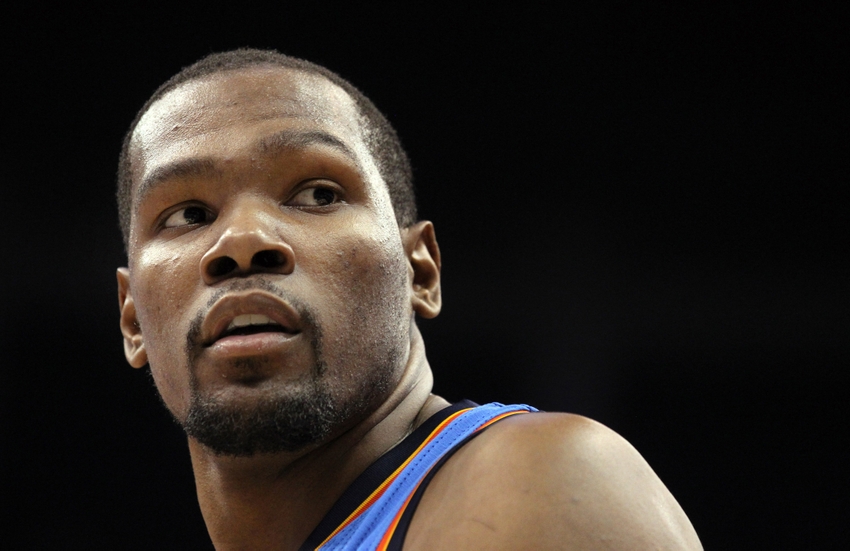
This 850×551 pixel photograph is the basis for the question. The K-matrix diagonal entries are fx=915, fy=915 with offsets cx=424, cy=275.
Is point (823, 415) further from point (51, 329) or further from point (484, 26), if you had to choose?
point (51, 329)

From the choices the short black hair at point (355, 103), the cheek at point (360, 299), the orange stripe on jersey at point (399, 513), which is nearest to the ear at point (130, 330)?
the short black hair at point (355, 103)

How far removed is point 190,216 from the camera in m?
1.51

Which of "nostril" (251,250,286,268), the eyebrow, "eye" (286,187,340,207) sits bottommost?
"nostril" (251,250,286,268)

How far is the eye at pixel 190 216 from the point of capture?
1506 mm

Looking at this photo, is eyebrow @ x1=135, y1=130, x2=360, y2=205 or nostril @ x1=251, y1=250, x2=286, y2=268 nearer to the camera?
nostril @ x1=251, y1=250, x2=286, y2=268

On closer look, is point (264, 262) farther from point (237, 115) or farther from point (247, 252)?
point (237, 115)

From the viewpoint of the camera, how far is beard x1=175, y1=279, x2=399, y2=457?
1.32 m

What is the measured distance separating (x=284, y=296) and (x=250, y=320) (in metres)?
0.06

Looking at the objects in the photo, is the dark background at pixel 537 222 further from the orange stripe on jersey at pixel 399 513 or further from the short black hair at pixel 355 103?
the orange stripe on jersey at pixel 399 513

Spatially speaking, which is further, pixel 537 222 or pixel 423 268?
pixel 537 222

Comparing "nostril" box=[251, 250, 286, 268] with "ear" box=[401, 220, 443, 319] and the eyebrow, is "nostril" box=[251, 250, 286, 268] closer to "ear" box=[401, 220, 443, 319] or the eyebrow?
the eyebrow

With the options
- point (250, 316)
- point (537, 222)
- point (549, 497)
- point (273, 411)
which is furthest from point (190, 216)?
point (537, 222)

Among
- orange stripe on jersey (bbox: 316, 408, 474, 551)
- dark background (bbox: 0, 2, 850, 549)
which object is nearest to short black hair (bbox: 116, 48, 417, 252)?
orange stripe on jersey (bbox: 316, 408, 474, 551)

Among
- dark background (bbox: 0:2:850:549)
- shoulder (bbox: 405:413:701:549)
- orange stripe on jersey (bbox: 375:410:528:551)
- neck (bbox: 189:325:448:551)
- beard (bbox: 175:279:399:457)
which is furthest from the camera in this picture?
dark background (bbox: 0:2:850:549)
